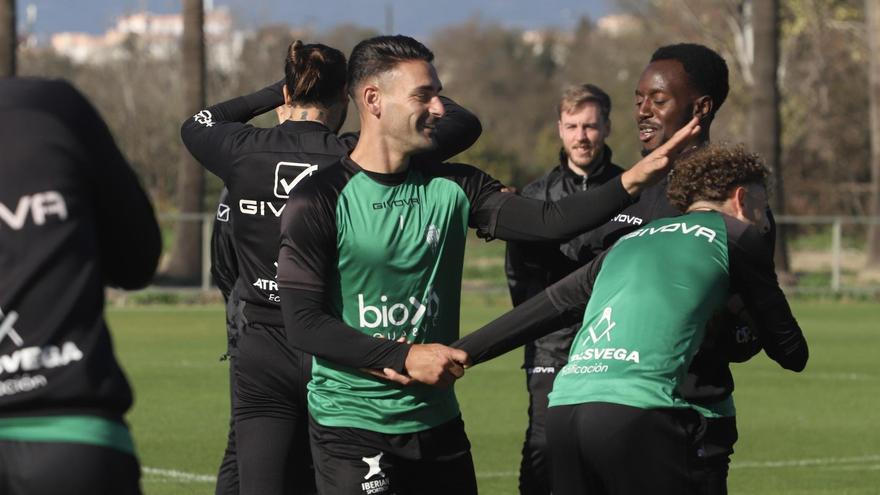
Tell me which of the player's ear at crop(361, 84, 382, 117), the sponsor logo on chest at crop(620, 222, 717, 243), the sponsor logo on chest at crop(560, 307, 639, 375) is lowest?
the sponsor logo on chest at crop(560, 307, 639, 375)

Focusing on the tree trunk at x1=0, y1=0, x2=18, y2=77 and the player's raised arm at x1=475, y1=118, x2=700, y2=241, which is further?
the tree trunk at x1=0, y1=0, x2=18, y2=77

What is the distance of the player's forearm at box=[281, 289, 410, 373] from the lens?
5.34 m

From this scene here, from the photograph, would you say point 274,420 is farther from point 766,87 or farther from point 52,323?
point 766,87

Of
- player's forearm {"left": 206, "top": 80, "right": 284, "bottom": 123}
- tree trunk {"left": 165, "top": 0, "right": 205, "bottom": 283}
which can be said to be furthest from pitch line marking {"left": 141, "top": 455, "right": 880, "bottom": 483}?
tree trunk {"left": 165, "top": 0, "right": 205, "bottom": 283}

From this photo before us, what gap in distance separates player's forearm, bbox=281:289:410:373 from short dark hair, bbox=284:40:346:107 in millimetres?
1329

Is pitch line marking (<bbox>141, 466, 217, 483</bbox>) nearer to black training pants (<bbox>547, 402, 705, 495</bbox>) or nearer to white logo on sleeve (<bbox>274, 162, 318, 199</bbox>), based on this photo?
white logo on sleeve (<bbox>274, 162, 318, 199</bbox>)

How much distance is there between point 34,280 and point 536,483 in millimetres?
4841

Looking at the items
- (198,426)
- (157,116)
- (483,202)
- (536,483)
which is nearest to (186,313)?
(198,426)

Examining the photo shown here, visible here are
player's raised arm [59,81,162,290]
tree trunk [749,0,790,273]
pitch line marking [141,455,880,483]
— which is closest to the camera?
player's raised arm [59,81,162,290]

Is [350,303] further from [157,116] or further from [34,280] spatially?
[157,116]

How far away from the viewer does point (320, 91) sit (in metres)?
6.57

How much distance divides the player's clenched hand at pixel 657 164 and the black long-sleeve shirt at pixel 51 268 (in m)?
2.18

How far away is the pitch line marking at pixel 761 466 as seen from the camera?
35.6ft

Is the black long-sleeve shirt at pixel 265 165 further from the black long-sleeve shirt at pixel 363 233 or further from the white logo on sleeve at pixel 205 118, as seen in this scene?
the black long-sleeve shirt at pixel 363 233
